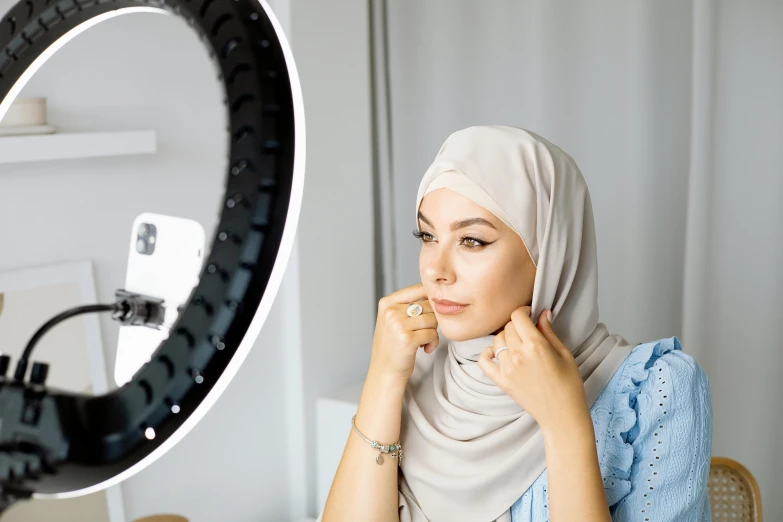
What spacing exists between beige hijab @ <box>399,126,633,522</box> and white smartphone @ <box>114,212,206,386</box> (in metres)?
0.88

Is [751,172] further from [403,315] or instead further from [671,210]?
[403,315]

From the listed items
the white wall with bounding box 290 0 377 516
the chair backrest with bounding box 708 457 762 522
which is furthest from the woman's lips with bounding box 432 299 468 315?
the white wall with bounding box 290 0 377 516

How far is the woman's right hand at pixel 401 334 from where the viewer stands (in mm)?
1318

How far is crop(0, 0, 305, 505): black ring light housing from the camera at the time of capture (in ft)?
0.78

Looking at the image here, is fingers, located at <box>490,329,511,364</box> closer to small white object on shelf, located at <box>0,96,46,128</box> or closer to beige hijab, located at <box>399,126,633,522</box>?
beige hijab, located at <box>399,126,633,522</box>

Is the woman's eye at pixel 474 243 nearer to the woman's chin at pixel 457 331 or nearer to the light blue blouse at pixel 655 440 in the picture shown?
the woman's chin at pixel 457 331

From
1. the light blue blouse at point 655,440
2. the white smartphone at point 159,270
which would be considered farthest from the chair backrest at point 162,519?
the white smartphone at point 159,270

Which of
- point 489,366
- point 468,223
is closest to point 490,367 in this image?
point 489,366

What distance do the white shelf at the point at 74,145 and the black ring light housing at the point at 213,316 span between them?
1631mm

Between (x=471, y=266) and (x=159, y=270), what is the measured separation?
897 mm

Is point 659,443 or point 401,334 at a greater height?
point 401,334

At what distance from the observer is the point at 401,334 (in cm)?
132

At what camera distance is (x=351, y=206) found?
2.62m

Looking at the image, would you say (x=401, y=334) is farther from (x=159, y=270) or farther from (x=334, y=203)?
(x=334, y=203)
